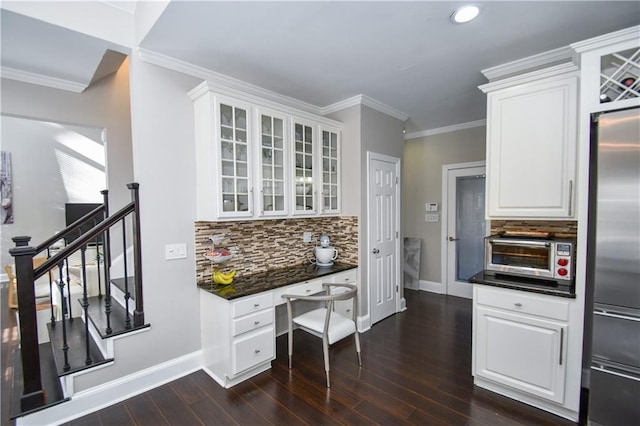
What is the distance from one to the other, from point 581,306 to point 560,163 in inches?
40.7

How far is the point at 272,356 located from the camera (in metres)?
2.70

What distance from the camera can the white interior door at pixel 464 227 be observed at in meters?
4.61

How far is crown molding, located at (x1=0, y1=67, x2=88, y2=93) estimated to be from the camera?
298 cm

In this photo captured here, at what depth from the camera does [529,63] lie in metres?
2.62

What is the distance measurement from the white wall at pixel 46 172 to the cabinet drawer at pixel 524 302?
732cm

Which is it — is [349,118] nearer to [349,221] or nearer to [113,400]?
[349,221]

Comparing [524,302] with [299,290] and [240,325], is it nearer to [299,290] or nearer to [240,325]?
[299,290]

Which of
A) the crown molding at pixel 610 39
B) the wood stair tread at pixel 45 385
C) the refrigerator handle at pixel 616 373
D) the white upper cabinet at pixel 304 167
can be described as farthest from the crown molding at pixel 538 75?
the wood stair tread at pixel 45 385

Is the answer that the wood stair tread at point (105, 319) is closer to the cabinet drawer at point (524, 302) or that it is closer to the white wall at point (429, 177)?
the cabinet drawer at point (524, 302)

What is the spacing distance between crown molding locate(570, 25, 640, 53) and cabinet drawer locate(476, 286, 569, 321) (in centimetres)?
171

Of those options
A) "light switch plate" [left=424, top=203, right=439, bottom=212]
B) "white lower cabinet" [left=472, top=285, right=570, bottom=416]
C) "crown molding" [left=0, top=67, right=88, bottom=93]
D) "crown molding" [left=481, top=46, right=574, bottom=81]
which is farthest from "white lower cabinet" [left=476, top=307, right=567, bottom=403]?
"crown molding" [left=0, top=67, right=88, bottom=93]

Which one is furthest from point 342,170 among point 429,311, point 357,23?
point 429,311

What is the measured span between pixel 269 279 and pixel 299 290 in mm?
322

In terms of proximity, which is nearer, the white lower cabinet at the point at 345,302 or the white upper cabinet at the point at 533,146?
the white upper cabinet at the point at 533,146
